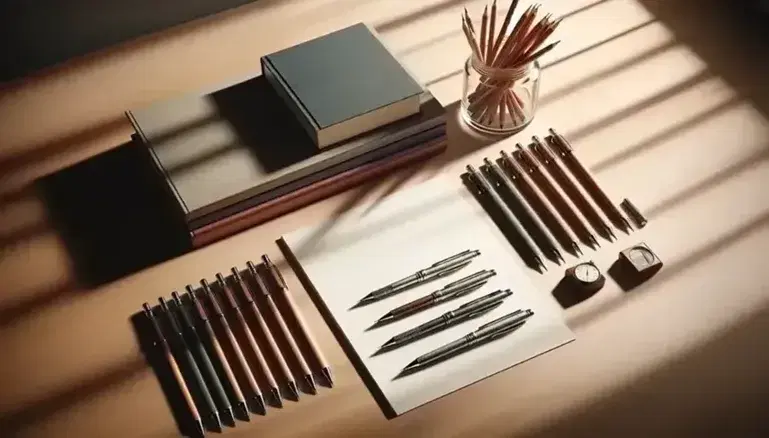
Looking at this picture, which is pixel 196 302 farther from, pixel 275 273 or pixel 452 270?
pixel 452 270

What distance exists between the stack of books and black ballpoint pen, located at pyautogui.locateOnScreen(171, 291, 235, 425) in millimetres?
99

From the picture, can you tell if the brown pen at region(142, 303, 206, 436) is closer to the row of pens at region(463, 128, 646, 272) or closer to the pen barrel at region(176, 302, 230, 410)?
the pen barrel at region(176, 302, 230, 410)

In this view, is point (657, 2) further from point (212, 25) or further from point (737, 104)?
point (212, 25)

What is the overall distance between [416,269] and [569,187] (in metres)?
0.22

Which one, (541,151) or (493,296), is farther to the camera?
(541,151)

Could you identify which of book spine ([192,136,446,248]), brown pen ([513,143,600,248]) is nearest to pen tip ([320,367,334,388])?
book spine ([192,136,446,248])

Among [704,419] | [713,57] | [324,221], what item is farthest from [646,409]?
[713,57]

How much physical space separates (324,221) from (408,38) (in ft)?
1.17

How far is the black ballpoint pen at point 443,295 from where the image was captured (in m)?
1.11

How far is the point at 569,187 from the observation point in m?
1.23

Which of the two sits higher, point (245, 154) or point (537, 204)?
point (245, 154)

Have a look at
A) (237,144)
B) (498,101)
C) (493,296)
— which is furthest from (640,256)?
(237,144)

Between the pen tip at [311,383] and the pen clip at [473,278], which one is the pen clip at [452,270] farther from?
the pen tip at [311,383]

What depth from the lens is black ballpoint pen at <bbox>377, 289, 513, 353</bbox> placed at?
1.09m
